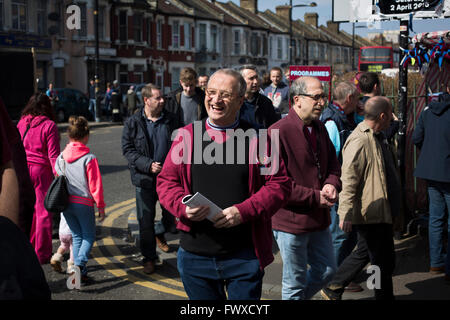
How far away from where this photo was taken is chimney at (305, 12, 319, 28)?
82.1 meters

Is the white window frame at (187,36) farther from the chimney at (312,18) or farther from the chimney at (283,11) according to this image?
the chimney at (312,18)

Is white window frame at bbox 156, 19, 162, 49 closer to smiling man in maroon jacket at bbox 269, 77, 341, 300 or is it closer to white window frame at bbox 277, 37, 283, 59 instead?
white window frame at bbox 277, 37, 283, 59

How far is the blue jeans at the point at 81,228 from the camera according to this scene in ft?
18.2

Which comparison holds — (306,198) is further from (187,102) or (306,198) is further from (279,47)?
(279,47)

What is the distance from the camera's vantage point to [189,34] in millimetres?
49375

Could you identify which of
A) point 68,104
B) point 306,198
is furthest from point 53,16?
point 306,198

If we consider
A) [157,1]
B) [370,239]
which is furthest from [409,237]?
[157,1]

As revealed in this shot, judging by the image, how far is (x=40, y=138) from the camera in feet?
20.4

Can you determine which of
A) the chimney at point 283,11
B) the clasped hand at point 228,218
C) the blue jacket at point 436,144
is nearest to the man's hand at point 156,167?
the blue jacket at point 436,144

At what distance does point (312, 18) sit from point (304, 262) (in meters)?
82.1
